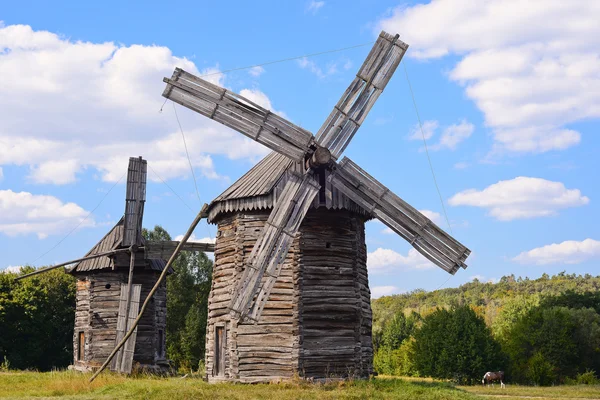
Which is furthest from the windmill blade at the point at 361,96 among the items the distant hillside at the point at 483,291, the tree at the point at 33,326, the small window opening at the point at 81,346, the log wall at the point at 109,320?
the distant hillside at the point at 483,291

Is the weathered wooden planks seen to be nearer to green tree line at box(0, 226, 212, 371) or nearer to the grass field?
the grass field

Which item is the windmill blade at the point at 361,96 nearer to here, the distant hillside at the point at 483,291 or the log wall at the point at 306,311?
the log wall at the point at 306,311

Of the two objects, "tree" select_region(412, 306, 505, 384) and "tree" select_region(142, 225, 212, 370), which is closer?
"tree" select_region(412, 306, 505, 384)

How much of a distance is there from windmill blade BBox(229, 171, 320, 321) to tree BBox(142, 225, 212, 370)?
2851cm

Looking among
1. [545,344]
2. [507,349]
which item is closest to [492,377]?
[507,349]

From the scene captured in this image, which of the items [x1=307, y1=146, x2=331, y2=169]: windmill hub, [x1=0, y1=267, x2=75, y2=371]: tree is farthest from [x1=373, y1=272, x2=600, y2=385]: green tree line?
[x1=0, y1=267, x2=75, y2=371]: tree

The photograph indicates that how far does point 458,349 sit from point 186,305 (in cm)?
2171

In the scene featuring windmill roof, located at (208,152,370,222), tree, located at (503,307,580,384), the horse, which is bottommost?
the horse

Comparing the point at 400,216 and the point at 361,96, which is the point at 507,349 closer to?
the point at 400,216

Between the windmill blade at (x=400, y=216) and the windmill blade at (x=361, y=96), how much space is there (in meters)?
0.66

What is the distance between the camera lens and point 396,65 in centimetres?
1742

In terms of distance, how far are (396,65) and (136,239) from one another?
1313 cm

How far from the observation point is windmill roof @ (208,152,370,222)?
1780 cm

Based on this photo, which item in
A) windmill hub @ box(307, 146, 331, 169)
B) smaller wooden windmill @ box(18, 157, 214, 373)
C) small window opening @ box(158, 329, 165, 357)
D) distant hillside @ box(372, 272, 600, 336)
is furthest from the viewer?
distant hillside @ box(372, 272, 600, 336)
